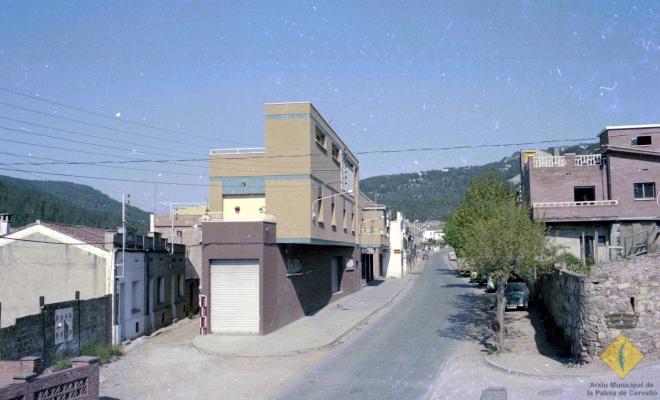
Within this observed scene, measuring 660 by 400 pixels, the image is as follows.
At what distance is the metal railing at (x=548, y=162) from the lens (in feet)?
124

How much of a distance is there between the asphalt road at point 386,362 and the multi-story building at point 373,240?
21.7m

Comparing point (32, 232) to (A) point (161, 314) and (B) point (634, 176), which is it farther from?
(B) point (634, 176)

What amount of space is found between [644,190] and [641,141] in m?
3.15

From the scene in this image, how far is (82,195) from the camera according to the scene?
595 feet

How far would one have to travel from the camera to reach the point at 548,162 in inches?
1501

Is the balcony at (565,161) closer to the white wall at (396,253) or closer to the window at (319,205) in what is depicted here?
the window at (319,205)

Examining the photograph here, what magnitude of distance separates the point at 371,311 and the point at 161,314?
11641 mm

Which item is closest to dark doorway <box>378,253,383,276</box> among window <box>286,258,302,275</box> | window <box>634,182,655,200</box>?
window <box>634,182,655,200</box>

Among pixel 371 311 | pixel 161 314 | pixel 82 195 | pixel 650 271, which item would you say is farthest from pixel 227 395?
pixel 82 195

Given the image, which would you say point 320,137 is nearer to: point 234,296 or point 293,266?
point 293,266

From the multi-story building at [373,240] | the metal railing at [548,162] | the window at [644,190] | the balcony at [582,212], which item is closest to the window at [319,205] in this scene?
the balcony at [582,212]

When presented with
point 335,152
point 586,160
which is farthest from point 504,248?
point 586,160

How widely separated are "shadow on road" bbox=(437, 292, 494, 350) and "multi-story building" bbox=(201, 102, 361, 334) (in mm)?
7639

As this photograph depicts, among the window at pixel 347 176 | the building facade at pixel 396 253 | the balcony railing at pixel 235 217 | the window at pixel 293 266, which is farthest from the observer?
the building facade at pixel 396 253
